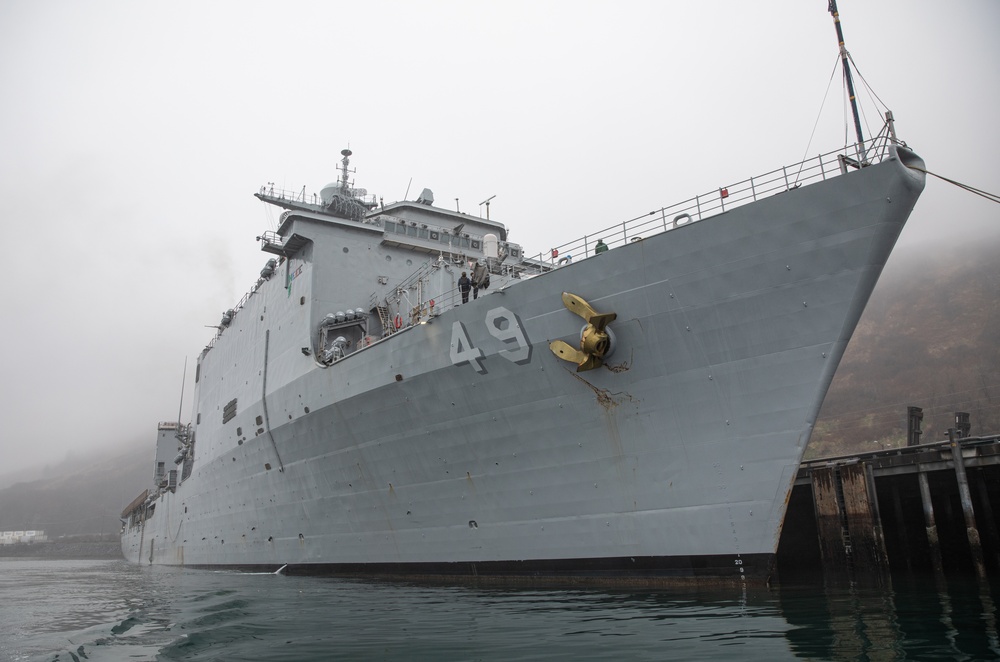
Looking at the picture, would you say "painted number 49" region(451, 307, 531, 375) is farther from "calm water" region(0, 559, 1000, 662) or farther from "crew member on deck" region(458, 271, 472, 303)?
"calm water" region(0, 559, 1000, 662)

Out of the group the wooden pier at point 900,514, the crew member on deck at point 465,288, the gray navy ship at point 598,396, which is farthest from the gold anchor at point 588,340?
the wooden pier at point 900,514

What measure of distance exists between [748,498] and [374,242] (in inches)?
452

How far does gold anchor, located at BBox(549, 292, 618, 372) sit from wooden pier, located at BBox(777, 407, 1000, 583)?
7579 mm

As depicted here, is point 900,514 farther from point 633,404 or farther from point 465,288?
point 465,288

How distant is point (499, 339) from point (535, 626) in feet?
15.5

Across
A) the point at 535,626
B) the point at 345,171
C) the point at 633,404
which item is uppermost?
the point at 345,171

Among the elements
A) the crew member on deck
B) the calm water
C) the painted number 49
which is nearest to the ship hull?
the painted number 49

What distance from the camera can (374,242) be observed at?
16.4m

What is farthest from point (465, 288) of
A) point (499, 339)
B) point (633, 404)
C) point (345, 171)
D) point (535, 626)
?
point (345, 171)

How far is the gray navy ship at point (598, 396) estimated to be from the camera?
8.19m

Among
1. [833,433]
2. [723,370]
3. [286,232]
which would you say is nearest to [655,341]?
[723,370]

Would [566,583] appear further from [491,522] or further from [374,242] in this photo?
[374,242]

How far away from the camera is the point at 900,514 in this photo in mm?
15539

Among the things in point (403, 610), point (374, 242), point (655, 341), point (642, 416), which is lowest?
point (403, 610)
